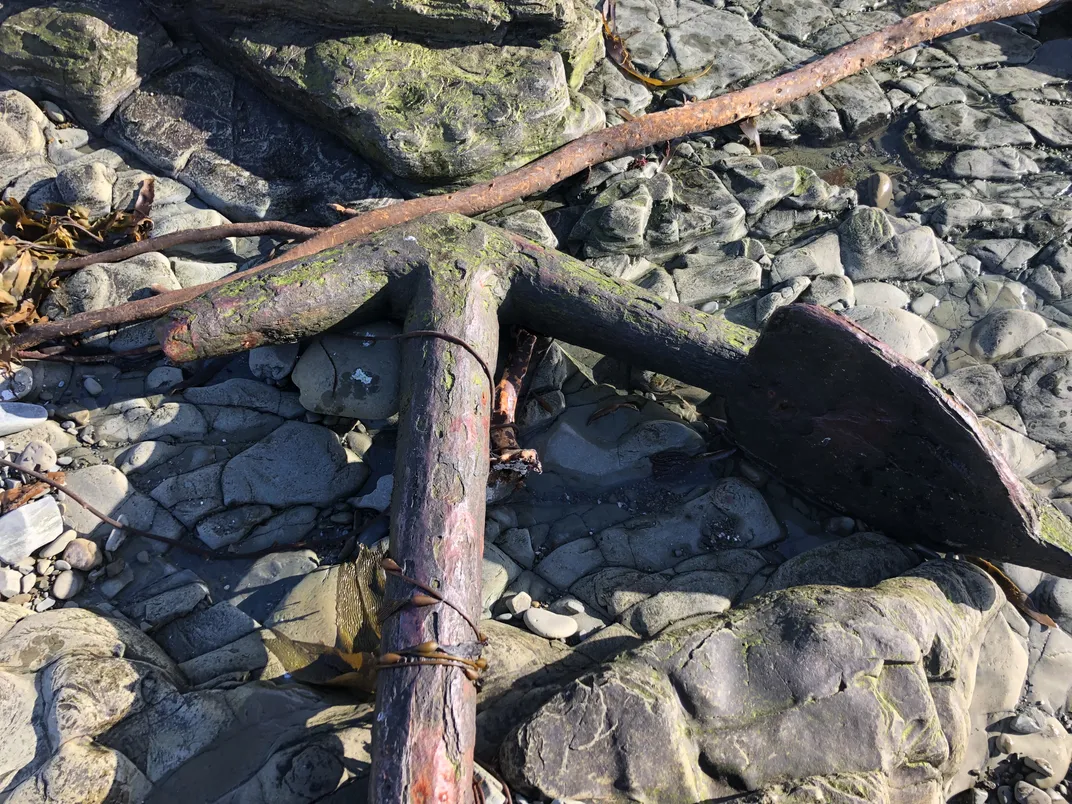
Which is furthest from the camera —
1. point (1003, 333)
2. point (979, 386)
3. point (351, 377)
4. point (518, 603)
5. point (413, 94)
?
point (413, 94)

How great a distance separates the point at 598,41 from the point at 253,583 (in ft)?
14.2

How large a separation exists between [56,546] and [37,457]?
466 millimetres

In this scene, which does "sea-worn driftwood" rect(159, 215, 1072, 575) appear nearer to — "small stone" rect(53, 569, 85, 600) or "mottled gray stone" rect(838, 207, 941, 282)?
"small stone" rect(53, 569, 85, 600)

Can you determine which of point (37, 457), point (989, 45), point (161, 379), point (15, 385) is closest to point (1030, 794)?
point (161, 379)

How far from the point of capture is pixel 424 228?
387 centimetres

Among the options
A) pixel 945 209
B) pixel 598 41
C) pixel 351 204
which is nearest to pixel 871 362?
pixel 945 209

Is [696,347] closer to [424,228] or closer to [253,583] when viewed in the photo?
[424,228]

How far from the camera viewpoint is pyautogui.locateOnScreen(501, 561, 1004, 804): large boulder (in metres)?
2.70

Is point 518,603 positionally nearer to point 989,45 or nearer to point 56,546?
point 56,546

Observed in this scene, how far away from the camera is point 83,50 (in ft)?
15.6

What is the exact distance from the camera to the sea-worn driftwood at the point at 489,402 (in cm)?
281

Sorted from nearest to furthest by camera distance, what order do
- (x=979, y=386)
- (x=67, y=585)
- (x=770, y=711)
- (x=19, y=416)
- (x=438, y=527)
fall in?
(x=770, y=711) → (x=438, y=527) → (x=67, y=585) → (x=19, y=416) → (x=979, y=386)

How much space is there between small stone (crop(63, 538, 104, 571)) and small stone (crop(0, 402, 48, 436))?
706 millimetres

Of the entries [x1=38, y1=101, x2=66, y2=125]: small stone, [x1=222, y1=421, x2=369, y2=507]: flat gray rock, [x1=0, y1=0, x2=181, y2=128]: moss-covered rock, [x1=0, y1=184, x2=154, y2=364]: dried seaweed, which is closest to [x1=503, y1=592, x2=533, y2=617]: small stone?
[x1=222, y1=421, x2=369, y2=507]: flat gray rock
